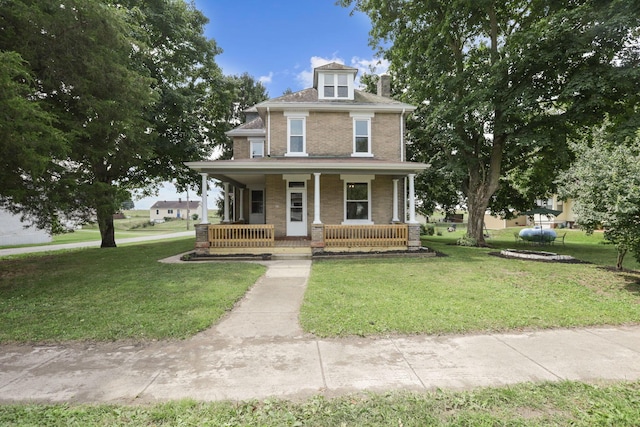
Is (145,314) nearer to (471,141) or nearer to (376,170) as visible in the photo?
(376,170)

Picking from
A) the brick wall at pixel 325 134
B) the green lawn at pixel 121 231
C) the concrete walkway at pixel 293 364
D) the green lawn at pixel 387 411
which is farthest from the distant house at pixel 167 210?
the green lawn at pixel 387 411

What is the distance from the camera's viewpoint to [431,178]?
18.6 m

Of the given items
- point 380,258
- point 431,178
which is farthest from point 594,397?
point 431,178

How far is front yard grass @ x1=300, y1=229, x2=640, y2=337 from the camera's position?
187 inches

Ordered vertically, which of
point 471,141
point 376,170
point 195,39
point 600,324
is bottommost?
point 600,324

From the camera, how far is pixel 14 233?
72.6 feet

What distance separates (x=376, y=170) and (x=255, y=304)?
8.18 meters

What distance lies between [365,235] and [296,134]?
6.25 meters

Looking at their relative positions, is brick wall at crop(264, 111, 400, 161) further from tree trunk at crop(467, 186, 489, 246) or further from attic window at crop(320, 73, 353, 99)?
tree trunk at crop(467, 186, 489, 246)

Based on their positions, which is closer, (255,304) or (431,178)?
(255,304)

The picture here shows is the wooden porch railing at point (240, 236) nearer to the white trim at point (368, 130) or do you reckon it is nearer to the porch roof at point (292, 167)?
the porch roof at point (292, 167)

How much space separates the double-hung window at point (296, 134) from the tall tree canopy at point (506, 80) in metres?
7.08

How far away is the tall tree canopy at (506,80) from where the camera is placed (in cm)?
1180

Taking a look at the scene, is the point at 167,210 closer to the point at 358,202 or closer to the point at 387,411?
the point at 358,202
